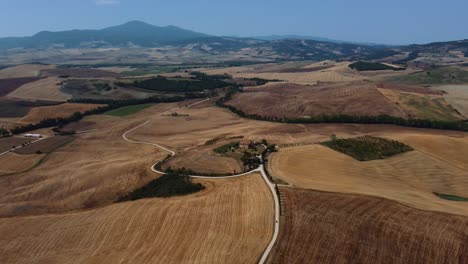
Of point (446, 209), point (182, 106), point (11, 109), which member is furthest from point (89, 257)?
point (11, 109)

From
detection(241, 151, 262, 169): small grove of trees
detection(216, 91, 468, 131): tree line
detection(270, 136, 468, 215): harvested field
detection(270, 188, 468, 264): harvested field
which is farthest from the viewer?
detection(216, 91, 468, 131): tree line

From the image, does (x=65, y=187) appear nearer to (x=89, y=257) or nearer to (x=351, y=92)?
(x=89, y=257)

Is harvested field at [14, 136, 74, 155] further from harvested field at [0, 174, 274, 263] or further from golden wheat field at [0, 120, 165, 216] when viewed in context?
harvested field at [0, 174, 274, 263]

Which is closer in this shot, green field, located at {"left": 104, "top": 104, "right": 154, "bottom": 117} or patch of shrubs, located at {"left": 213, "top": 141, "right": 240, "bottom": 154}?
patch of shrubs, located at {"left": 213, "top": 141, "right": 240, "bottom": 154}

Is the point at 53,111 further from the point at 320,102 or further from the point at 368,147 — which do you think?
the point at 368,147

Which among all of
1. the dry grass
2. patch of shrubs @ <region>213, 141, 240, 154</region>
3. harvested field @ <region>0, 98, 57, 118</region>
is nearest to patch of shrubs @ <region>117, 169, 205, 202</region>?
the dry grass
